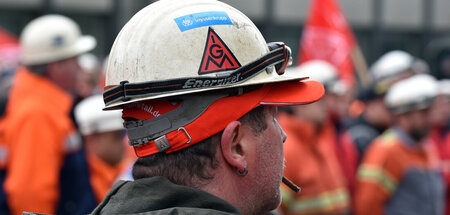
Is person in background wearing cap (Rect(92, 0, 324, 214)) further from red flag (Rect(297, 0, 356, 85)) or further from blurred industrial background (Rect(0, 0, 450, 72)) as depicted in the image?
blurred industrial background (Rect(0, 0, 450, 72))

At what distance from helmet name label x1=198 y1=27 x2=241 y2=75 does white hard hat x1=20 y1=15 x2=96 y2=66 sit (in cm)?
344

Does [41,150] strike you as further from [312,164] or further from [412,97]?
[412,97]

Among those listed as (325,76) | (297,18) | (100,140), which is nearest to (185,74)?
(100,140)

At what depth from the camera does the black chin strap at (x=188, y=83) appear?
1.83 metres

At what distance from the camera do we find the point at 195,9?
1931mm

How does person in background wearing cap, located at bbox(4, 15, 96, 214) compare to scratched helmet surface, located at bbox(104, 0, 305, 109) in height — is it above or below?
below

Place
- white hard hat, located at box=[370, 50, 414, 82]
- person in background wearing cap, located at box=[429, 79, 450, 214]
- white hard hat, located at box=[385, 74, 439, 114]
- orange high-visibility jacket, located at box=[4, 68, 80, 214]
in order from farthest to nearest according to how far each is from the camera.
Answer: white hard hat, located at box=[370, 50, 414, 82], person in background wearing cap, located at box=[429, 79, 450, 214], white hard hat, located at box=[385, 74, 439, 114], orange high-visibility jacket, located at box=[4, 68, 80, 214]

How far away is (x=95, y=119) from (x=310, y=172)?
1.92 metres

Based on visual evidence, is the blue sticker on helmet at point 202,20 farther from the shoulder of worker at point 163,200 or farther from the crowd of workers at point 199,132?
the shoulder of worker at point 163,200

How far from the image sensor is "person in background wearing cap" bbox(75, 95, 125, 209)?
4633 millimetres

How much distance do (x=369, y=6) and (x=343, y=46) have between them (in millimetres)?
7506

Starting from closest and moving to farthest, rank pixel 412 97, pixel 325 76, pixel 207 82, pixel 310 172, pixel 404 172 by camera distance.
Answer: pixel 207 82, pixel 310 172, pixel 404 172, pixel 325 76, pixel 412 97

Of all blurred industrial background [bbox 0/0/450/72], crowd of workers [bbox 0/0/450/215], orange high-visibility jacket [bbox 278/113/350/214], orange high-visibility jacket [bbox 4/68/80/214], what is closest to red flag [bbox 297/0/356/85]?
crowd of workers [bbox 0/0/450/215]

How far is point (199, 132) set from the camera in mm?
1847
